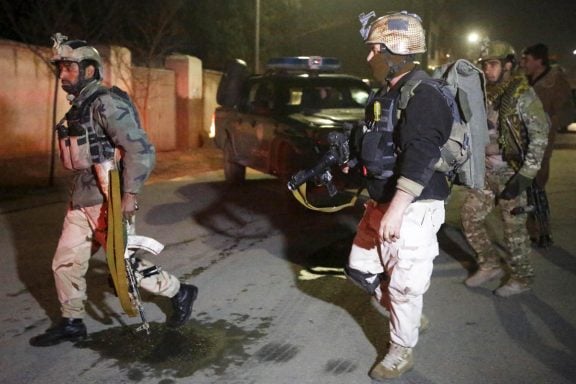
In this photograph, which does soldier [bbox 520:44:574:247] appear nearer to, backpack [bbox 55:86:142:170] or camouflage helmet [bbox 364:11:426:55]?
camouflage helmet [bbox 364:11:426:55]

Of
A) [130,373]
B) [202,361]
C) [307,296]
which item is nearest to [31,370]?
[130,373]

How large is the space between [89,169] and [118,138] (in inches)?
12.5

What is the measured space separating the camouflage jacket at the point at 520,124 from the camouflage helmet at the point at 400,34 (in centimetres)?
162

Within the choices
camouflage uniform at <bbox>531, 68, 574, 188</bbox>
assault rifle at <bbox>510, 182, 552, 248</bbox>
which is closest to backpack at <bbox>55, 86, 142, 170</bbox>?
assault rifle at <bbox>510, 182, 552, 248</bbox>

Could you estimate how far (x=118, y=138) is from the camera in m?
3.74

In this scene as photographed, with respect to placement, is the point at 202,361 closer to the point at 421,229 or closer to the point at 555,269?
→ the point at 421,229

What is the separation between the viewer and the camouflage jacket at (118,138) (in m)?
3.75

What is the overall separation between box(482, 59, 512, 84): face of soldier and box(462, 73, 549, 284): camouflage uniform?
0.20 ft

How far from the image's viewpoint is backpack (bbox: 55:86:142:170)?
3.81 metres

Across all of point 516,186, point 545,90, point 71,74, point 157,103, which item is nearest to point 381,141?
point 516,186

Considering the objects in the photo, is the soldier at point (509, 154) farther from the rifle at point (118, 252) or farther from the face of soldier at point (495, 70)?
the rifle at point (118, 252)

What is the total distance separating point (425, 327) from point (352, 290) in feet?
3.42

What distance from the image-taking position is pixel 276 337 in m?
4.17

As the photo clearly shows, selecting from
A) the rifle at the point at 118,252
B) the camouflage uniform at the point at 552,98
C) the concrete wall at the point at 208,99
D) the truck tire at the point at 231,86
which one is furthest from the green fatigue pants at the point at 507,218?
the concrete wall at the point at 208,99
